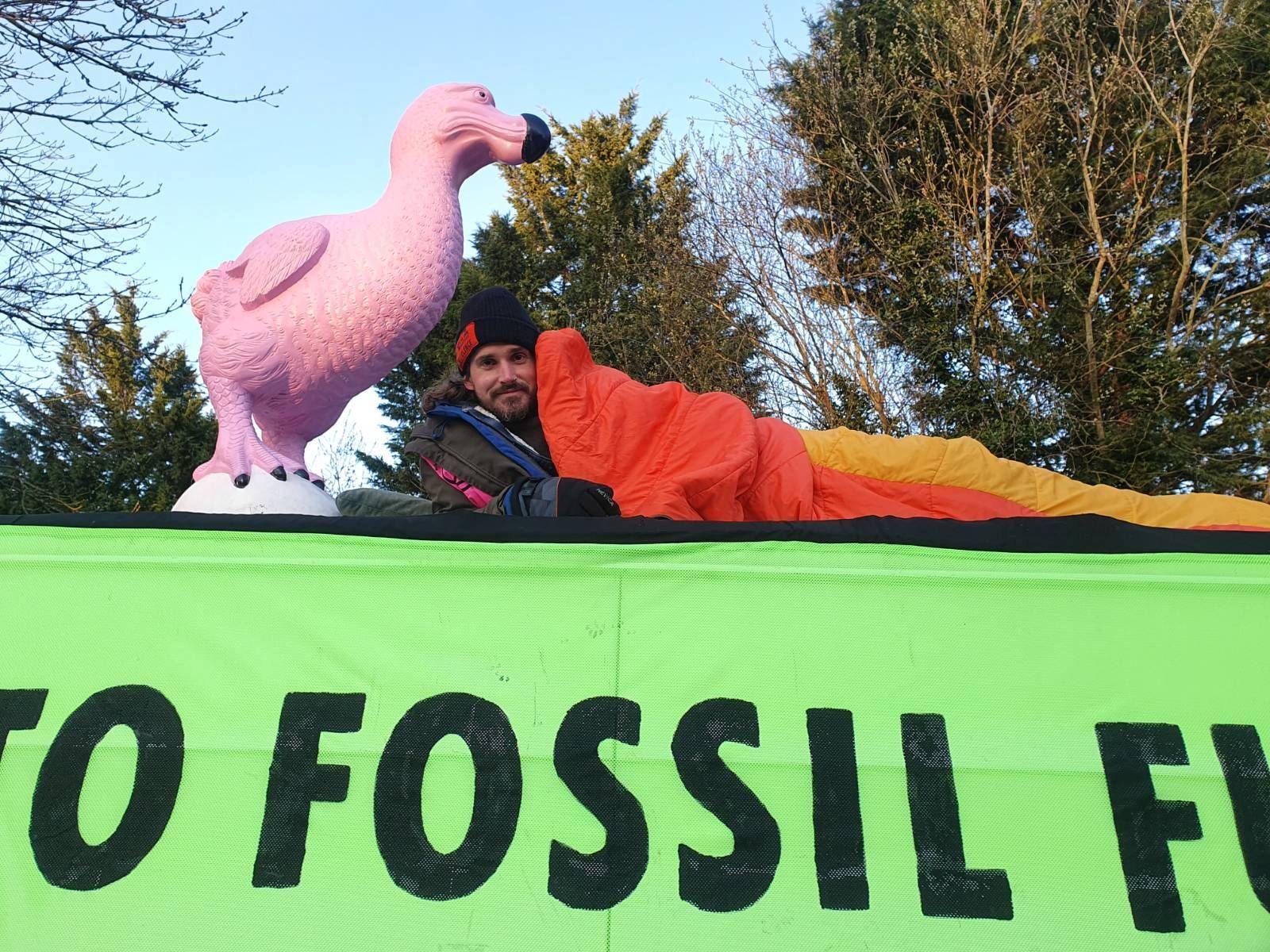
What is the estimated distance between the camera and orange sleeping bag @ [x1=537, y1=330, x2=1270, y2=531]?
7.08 ft

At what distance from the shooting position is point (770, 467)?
231cm

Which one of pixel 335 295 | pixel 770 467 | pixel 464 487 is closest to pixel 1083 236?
pixel 770 467

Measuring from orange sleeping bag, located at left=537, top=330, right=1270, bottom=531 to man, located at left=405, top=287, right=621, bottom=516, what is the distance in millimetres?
152

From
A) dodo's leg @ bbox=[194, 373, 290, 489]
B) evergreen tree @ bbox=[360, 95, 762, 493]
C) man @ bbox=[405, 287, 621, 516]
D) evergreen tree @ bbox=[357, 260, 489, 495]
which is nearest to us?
man @ bbox=[405, 287, 621, 516]

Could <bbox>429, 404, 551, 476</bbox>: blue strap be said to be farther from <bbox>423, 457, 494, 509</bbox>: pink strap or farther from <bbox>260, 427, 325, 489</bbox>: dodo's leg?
<bbox>260, 427, 325, 489</bbox>: dodo's leg

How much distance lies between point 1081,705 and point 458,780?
1048 millimetres

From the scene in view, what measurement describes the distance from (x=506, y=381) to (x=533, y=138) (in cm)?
79

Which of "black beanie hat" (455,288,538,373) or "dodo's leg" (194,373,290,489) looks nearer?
"dodo's leg" (194,373,290,489)

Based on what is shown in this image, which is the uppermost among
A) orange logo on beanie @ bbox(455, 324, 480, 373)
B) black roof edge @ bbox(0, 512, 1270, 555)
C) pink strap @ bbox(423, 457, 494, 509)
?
orange logo on beanie @ bbox(455, 324, 480, 373)

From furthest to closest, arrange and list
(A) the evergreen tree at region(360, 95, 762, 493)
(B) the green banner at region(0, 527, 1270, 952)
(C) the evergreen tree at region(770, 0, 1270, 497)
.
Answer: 1. (A) the evergreen tree at region(360, 95, 762, 493)
2. (C) the evergreen tree at region(770, 0, 1270, 497)
3. (B) the green banner at region(0, 527, 1270, 952)

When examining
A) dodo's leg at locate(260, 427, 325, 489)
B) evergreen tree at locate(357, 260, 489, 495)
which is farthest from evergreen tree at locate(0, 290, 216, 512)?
dodo's leg at locate(260, 427, 325, 489)

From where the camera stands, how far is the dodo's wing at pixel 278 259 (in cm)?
251

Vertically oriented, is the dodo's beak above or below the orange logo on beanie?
above

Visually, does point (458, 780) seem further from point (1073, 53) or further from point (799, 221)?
point (1073, 53)
